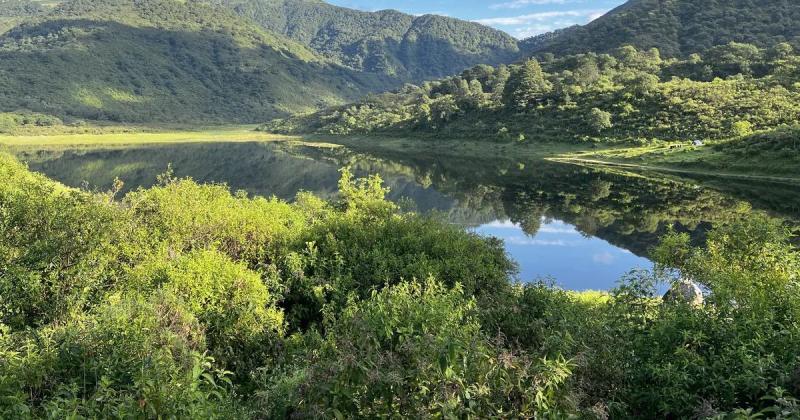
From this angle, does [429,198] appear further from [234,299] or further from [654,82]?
[654,82]

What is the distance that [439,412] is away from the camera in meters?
6.17

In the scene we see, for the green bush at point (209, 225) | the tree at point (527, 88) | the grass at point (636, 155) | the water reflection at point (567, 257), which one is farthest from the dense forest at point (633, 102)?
the green bush at point (209, 225)

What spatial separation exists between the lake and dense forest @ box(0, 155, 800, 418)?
9.84ft

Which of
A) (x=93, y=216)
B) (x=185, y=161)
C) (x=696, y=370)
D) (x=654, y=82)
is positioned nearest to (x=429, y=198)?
(x=93, y=216)

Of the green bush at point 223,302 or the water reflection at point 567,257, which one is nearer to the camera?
the green bush at point 223,302

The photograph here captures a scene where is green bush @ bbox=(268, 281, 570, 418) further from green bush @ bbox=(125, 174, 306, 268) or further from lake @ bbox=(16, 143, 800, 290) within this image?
lake @ bbox=(16, 143, 800, 290)

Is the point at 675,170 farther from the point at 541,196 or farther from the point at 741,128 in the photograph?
the point at 541,196

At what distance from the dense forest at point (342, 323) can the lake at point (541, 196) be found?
2999 millimetres

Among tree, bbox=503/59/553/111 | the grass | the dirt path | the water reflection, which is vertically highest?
tree, bbox=503/59/553/111

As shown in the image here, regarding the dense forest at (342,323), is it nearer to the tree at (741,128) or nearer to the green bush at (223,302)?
the green bush at (223,302)

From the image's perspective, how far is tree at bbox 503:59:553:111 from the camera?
136 meters

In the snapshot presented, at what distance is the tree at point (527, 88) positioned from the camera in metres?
136

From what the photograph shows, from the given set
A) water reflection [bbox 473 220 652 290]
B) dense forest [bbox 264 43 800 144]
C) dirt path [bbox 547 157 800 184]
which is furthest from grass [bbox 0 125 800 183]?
water reflection [bbox 473 220 652 290]

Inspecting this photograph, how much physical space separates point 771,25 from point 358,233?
24289 centimetres
